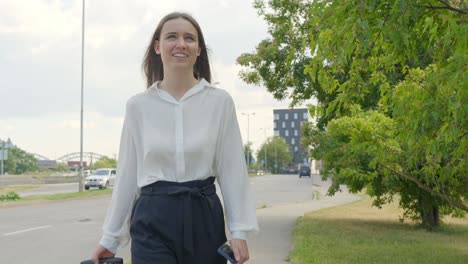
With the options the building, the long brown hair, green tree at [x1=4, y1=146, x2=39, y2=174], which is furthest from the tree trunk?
the building

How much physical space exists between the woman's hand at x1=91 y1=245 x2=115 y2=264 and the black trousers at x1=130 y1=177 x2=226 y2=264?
0.17 meters

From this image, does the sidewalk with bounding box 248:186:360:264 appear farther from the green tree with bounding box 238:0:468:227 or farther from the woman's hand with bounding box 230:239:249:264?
the woman's hand with bounding box 230:239:249:264

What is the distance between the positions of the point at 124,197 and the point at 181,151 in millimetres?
333

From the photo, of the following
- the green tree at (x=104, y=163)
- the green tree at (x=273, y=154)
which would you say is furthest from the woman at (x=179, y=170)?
the green tree at (x=273, y=154)

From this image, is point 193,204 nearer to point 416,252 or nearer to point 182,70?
point 182,70

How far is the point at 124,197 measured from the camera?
2.62 meters

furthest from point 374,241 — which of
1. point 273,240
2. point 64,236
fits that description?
point 64,236

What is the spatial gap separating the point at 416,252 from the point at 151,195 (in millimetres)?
8033

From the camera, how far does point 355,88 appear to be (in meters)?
5.60

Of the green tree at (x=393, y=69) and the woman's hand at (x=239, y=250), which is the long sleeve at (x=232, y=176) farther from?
the green tree at (x=393, y=69)

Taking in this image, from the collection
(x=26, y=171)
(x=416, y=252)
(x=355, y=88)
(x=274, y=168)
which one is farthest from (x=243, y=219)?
(x=274, y=168)

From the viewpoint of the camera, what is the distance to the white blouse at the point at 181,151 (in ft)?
8.24

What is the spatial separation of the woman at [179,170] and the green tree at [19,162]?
112 meters

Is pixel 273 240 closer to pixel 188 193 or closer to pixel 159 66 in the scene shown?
pixel 159 66
